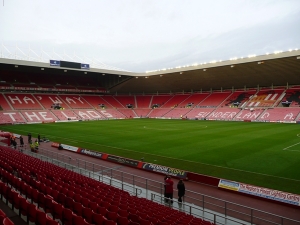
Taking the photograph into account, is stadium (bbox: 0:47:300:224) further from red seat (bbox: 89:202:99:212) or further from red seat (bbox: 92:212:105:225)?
red seat (bbox: 89:202:99:212)

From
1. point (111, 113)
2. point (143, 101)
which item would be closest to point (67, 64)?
point (111, 113)

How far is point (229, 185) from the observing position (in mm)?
12766

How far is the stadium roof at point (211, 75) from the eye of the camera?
44.0 m

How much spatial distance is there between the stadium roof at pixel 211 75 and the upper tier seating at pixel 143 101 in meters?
2.97

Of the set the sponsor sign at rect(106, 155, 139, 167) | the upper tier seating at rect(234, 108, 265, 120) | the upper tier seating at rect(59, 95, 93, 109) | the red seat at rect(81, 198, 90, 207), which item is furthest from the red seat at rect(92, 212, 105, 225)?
the upper tier seating at rect(59, 95, 93, 109)

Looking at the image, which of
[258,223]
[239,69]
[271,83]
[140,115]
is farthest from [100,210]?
[140,115]

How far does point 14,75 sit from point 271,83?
65004 mm

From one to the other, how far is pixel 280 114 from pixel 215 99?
62.1 feet

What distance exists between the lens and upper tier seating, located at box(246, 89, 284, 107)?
55047 mm

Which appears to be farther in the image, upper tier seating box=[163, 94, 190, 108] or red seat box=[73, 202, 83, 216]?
upper tier seating box=[163, 94, 190, 108]

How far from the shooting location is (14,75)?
63.1 m

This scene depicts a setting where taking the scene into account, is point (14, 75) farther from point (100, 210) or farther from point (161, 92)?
point (100, 210)

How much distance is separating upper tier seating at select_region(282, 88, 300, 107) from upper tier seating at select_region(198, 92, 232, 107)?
14486mm

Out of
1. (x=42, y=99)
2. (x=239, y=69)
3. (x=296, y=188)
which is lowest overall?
(x=296, y=188)
